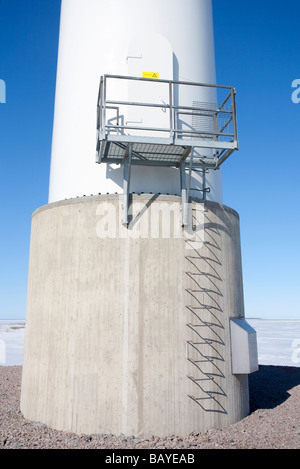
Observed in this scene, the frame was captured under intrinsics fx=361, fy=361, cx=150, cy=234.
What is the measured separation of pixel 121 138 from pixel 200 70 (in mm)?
3959

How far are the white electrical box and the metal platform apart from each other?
9.02ft

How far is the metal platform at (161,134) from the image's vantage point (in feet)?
23.8

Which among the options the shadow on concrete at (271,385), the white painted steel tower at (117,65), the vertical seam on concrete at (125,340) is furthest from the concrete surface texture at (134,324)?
the shadow on concrete at (271,385)

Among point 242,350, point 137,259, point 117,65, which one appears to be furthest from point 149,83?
point 242,350

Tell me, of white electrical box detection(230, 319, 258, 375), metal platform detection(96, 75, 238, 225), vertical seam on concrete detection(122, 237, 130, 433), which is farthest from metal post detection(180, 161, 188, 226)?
white electrical box detection(230, 319, 258, 375)

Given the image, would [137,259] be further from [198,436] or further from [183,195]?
[198,436]

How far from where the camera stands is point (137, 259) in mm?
7500

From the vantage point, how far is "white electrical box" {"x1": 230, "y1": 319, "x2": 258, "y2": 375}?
7.84 m

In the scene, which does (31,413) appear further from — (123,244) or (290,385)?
(290,385)

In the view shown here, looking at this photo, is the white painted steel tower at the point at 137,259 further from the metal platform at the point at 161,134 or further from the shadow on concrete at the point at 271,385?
the shadow on concrete at the point at 271,385

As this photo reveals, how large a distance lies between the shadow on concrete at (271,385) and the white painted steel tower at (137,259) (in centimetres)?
172

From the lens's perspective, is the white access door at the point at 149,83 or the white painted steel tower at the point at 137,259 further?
the white access door at the point at 149,83
